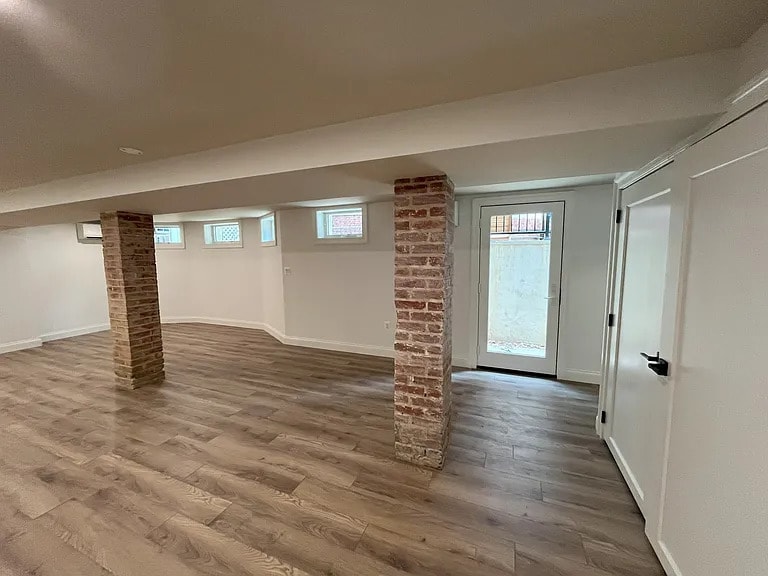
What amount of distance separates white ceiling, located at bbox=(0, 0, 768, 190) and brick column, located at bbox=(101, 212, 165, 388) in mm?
2231

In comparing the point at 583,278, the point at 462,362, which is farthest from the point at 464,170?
the point at 462,362

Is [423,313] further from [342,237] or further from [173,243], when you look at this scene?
[173,243]

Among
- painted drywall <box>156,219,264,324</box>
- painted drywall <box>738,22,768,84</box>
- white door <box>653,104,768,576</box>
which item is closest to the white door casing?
white door <box>653,104,768,576</box>

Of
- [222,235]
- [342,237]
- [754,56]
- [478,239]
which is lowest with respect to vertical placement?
[478,239]

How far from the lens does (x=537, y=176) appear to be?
2363mm

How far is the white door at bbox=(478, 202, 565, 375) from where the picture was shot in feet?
12.9

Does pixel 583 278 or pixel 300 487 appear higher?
pixel 583 278

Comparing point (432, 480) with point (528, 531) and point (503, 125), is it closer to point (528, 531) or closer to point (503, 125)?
point (528, 531)

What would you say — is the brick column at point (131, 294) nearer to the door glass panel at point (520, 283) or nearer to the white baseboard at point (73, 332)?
the white baseboard at point (73, 332)

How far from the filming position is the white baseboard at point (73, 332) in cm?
616

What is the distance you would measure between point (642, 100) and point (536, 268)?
2825 mm

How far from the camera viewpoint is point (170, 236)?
25.0 feet

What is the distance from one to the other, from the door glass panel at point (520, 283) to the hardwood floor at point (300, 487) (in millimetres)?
627

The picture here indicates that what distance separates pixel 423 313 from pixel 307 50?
65.1 inches
